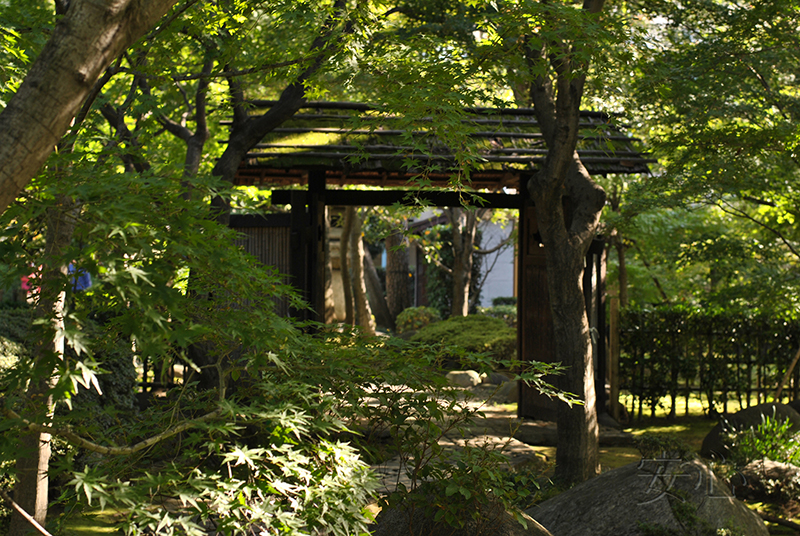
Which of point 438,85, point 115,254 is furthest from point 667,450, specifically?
point 115,254

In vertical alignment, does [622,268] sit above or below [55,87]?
below

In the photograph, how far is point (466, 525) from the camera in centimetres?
389

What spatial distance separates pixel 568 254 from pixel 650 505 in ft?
8.54

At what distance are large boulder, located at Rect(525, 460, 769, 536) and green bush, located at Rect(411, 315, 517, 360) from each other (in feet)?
27.8

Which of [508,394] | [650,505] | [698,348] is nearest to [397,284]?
[508,394]

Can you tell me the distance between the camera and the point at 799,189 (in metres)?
9.29

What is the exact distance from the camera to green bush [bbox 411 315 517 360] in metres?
14.2

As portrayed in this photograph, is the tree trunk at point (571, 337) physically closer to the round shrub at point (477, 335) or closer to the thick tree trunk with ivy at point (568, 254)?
the thick tree trunk with ivy at point (568, 254)

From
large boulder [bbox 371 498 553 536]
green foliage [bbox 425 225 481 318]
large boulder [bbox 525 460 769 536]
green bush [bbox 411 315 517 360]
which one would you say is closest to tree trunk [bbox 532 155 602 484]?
large boulder [bbox 525 460 769 536]

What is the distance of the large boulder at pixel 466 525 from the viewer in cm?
388

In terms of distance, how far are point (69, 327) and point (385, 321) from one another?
22.8 m

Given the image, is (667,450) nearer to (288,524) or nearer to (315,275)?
(288,524)

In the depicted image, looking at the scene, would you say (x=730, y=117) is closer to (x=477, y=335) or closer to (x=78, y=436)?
(x=477, y=335)

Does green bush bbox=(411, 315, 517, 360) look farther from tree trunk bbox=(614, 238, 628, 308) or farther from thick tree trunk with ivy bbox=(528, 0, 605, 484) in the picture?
thick tree trunk with ivy bbox=(528, 0, 605, 484)
